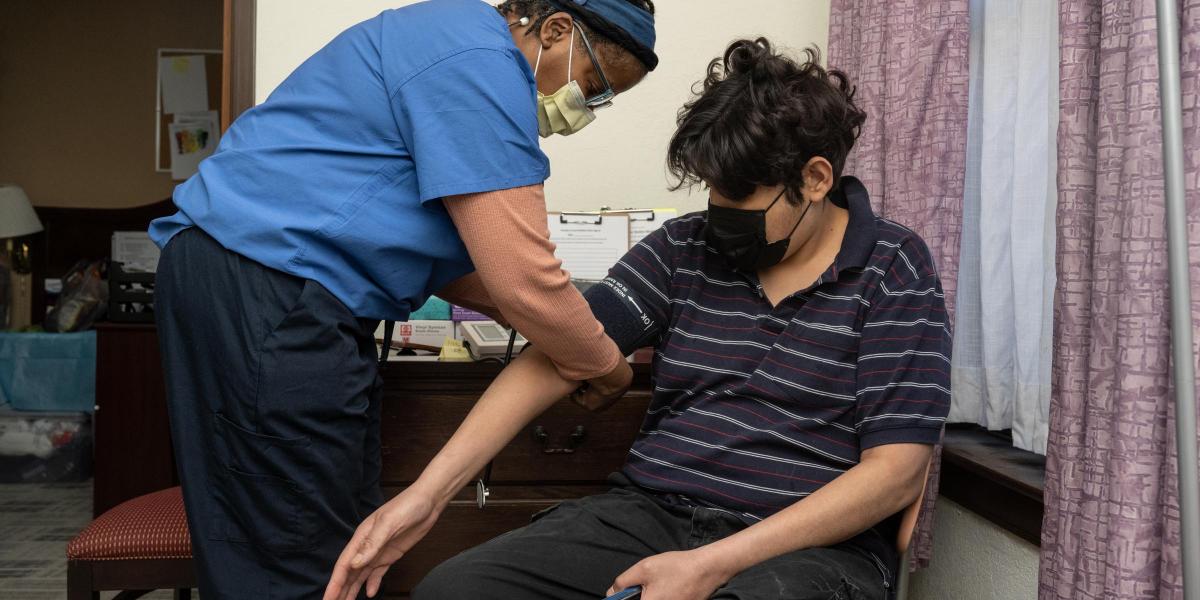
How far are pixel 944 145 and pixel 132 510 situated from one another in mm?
1665

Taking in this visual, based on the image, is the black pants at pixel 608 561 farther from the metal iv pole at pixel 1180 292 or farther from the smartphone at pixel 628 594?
the metal iv pole at pixel 1180 292

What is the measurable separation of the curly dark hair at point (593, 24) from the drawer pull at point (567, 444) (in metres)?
0.72

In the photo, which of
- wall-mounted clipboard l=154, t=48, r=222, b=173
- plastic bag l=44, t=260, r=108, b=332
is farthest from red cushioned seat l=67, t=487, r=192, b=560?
wall-mounted clipboard l=154, t=48, r=222, b=173

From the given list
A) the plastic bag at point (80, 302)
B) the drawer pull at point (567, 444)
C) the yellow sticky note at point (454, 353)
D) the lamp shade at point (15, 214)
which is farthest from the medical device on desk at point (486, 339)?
the lamp shade at point (15, 214)

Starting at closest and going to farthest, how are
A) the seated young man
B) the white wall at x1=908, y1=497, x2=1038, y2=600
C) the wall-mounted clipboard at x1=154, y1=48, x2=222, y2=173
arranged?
the seated young man
the white wall at x1=908, y1=497, x2=1038, y2=600
the wall-mounted clipboard at x1=154, y1=48, x2=222, y2=173

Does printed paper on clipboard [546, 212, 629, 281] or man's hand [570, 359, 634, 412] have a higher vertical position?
printed paper on clipboard [546, 212, 629, 281]

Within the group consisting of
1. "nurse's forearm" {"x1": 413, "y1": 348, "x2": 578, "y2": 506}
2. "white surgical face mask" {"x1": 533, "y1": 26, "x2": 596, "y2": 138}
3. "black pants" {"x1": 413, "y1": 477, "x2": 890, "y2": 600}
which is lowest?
"black pants" {"x1": 413, "y1": 477, "x2": 890, "y2": 600}

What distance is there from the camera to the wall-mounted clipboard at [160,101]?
506cm

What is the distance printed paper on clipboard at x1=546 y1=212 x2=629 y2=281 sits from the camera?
2201 mm

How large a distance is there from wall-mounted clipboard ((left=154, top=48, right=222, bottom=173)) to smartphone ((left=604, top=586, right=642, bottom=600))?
4708 mm

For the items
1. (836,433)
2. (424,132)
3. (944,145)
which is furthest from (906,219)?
(424,132)

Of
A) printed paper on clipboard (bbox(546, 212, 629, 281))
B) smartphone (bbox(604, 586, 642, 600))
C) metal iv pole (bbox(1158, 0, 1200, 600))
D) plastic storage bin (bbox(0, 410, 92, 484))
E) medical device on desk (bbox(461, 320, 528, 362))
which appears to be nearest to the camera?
metal iv pole (bbox(1158, 0, 1200, 600))

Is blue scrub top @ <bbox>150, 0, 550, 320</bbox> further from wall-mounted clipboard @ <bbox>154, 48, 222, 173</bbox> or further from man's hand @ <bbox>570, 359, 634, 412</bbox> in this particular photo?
wall-mounted clipboard @ <bbox>154, 48, 222, 173</bbox>

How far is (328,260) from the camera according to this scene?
123cm
